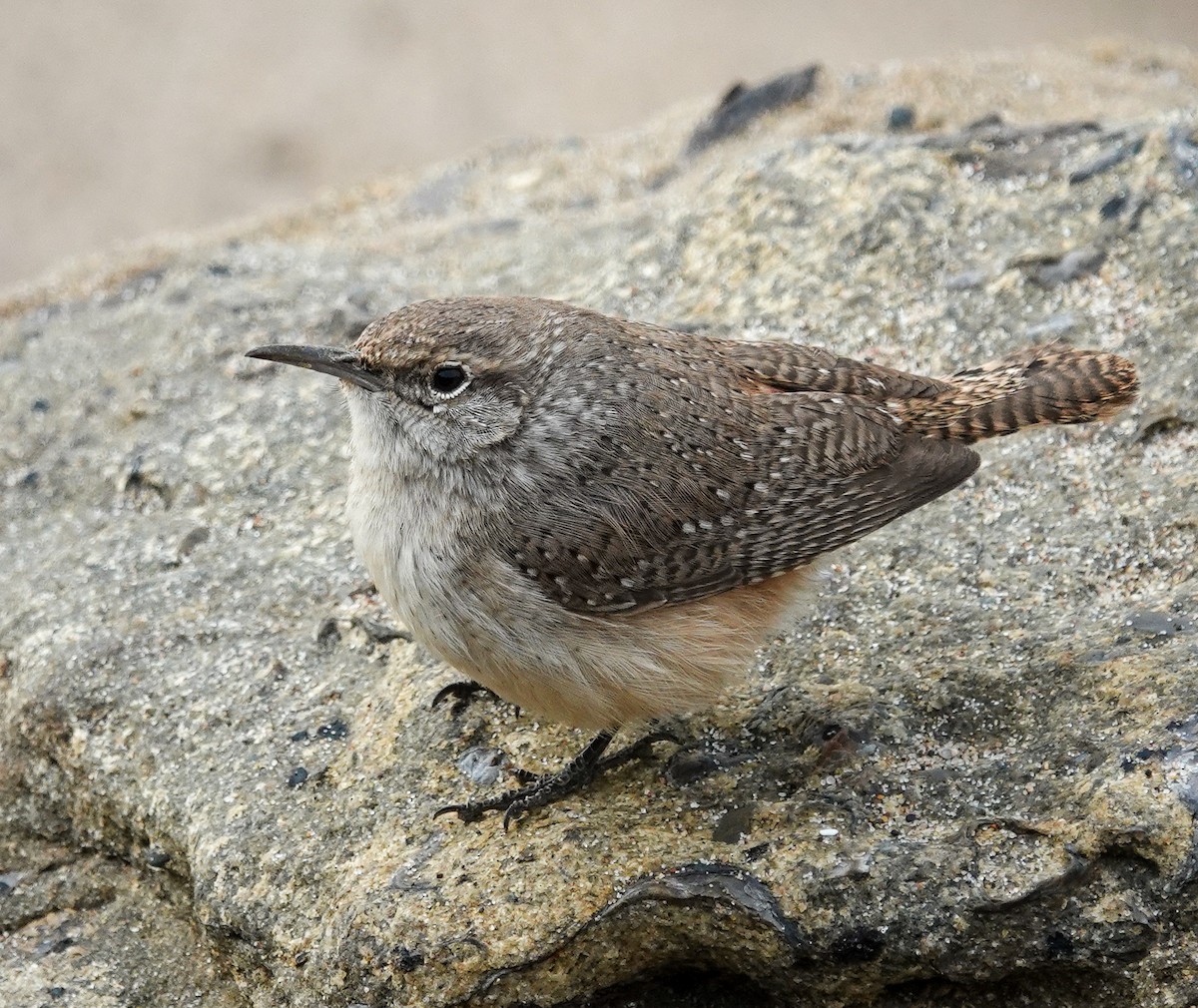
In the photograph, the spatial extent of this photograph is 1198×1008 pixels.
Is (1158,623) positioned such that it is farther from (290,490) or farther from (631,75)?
(631,75)

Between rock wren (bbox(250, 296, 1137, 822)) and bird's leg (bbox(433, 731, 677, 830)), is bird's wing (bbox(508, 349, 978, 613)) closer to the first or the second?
rock wren (bbox(250, 296, 1137, 822))

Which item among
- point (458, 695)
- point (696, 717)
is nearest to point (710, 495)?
point (696, 717)

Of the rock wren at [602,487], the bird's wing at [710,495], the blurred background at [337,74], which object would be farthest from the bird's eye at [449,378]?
the blurred background at [337,74]

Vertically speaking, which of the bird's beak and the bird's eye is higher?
the bird's beak

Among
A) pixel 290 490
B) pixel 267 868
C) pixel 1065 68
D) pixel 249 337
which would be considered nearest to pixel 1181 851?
pixel 267 868

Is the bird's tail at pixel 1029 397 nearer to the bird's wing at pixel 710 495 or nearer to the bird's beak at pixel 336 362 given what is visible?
the bird's wing at pixel 710 495

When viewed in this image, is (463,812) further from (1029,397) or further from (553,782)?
(1029,397)

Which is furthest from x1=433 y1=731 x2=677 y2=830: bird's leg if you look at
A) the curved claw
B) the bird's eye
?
the bird's eye
